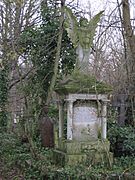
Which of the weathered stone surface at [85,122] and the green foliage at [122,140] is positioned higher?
the weathered stone surface at [85,122]

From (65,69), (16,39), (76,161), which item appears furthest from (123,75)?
(76,161)

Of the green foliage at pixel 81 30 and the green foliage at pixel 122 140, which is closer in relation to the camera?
the green foliage at pixel 81 30

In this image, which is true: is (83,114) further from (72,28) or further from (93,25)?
(93,25)

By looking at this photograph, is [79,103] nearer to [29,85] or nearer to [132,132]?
[132,132]

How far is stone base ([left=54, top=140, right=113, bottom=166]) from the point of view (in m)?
8.21

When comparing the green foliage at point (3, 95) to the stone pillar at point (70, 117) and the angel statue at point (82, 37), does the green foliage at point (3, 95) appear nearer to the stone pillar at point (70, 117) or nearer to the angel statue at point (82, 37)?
the angel statue at point (82, 37)

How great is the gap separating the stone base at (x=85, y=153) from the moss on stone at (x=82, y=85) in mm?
1281

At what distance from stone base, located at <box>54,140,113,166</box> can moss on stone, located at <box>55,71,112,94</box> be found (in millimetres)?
1281

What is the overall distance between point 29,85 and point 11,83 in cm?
318

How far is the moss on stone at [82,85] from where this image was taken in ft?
27.6

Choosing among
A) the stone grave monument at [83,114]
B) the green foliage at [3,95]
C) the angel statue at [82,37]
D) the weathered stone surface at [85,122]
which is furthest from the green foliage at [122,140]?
the green foliage at [3,95]

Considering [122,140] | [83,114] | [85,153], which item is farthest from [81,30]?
[122,140]

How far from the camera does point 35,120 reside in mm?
12469

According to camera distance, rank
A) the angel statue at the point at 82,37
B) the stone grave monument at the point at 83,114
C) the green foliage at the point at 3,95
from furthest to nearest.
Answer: the green foliage at the point at 3,95 → the angel statue at the point at 82,37 → the stone grave monument at the point at 83,114
